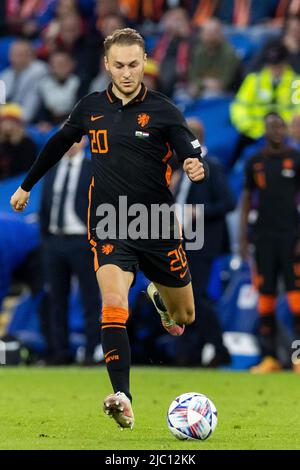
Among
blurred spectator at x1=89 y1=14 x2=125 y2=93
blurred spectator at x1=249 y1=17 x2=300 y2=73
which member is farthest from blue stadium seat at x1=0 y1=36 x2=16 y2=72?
blurred spectator at x1=249 y1=17 x2=300 y2=73

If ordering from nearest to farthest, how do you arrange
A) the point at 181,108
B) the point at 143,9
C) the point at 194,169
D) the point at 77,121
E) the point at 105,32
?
the point at 194,169 < the point at 77,121 < the point at 181,108 < the point at 105,32 < the point at 143,9

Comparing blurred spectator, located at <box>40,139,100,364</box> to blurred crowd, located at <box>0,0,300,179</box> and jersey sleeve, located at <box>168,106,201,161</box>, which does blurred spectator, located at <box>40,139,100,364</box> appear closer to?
blurred crowd, located at <box>0,0,300,179</box>

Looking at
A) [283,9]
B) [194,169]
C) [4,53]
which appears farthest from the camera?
[4,53]

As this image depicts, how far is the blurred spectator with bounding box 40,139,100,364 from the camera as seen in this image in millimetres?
14039

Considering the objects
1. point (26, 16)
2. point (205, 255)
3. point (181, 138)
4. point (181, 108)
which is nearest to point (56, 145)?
point (181, 138)

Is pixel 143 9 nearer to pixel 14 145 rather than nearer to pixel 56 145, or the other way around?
pixel 14 145

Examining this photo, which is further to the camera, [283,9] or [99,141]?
[283,9]

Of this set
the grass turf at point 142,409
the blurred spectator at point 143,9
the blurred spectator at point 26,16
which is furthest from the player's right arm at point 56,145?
the blurred spectator at point 26,16

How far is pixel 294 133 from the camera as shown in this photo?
590 inches

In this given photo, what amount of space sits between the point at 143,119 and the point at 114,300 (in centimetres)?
127

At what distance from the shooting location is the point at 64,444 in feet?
23.8

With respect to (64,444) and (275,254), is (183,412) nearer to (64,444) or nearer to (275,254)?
(64,444)

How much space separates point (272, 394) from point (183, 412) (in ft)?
11.7
